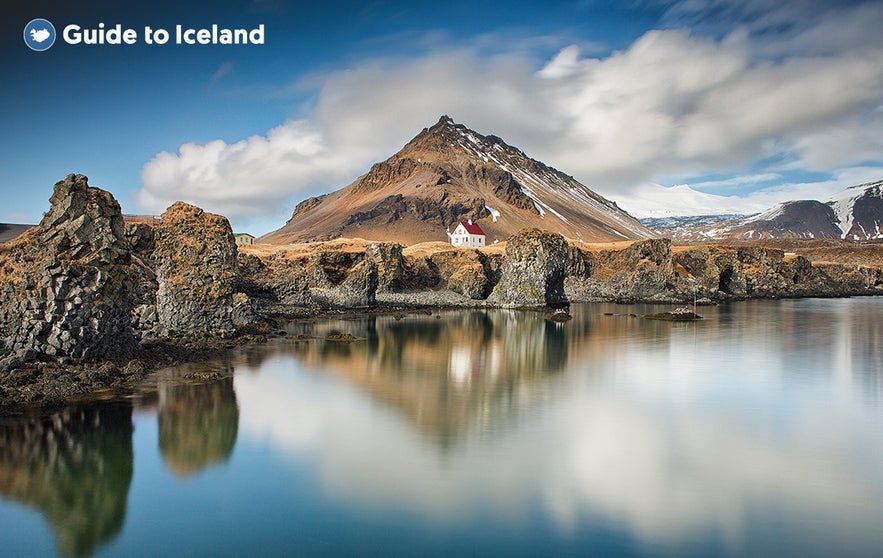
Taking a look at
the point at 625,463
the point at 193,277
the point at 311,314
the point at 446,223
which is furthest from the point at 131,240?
the point at 446,223

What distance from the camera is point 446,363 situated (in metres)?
26.1

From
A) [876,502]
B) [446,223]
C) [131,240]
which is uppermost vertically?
Answer: [446,223]

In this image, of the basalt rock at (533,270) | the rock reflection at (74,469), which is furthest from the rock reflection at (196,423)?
the basalt rock at (533,270)

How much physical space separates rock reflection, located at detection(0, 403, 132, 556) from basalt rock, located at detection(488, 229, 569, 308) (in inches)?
1635

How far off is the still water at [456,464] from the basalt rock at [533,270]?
94.1 ft

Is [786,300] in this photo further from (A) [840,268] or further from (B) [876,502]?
(B) [876,502]

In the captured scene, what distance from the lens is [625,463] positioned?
13.0 metres

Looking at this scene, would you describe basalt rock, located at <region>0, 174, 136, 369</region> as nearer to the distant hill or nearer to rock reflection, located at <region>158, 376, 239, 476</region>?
rock reflection, located at <region>158, 376, 239, 476</region>

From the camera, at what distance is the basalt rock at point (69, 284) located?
59.0 feet

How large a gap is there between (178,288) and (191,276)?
81 centimetres

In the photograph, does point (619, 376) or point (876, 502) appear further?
point (619, 376)

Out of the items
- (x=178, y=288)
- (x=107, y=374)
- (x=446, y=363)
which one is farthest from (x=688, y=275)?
(x=107, y=374)

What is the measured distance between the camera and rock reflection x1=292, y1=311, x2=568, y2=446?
17.8 m

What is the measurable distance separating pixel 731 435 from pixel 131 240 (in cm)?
3987
